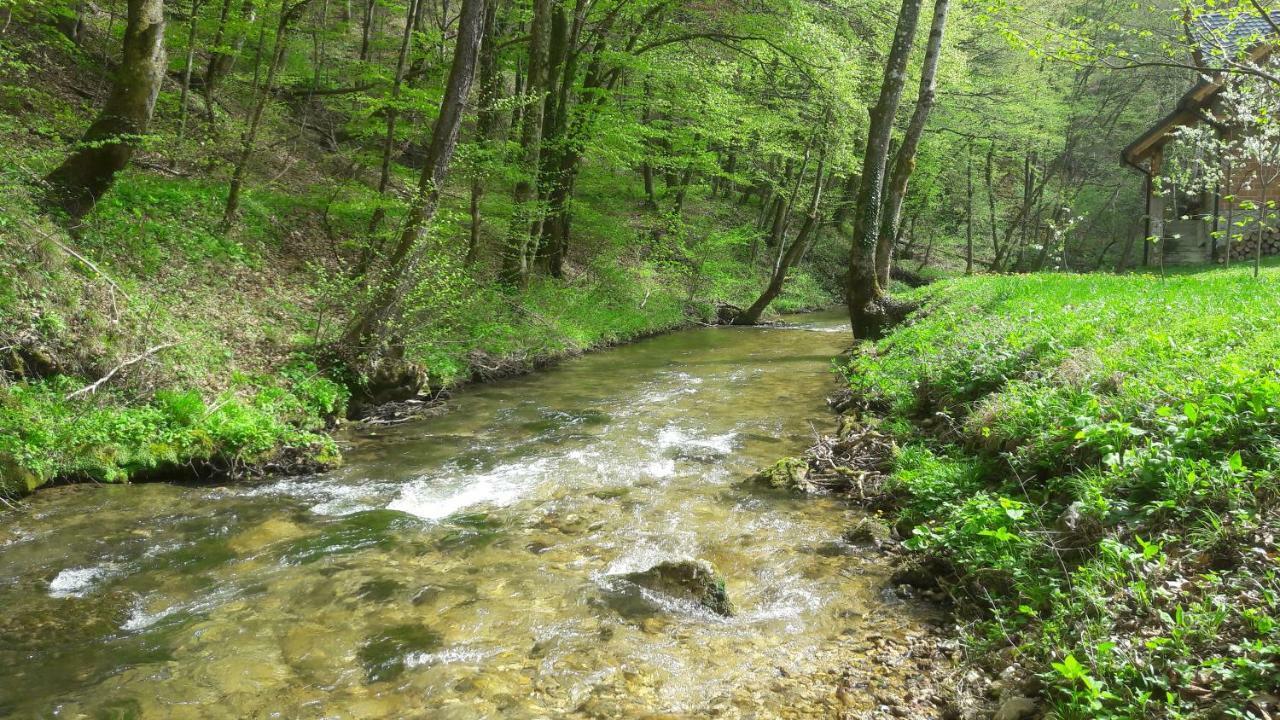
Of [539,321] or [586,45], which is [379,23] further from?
[539,321]

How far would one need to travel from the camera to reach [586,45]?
17.0m

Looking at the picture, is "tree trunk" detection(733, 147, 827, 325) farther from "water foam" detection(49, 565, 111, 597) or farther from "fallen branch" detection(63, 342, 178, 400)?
"water foam" detection(49, 565, 111, 597)

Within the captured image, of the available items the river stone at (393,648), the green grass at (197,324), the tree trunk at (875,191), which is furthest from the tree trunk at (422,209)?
the tree trunk at (875,191)

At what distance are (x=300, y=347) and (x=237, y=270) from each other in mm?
2842

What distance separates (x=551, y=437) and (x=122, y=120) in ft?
22.0

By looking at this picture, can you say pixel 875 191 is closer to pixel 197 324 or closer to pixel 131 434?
pixel 197 324

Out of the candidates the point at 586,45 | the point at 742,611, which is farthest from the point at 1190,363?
the point at 586,45

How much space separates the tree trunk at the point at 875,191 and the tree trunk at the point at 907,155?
25cm

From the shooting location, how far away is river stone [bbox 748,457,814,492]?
7012 millimetres

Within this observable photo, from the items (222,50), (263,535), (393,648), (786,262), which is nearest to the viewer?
(393,648)

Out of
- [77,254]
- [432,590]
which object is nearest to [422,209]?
[77,254]

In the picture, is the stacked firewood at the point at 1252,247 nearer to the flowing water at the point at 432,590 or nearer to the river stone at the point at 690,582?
the flowing water at the point at 432,590

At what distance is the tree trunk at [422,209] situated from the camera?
32.1 ft

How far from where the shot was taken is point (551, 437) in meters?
9.16
